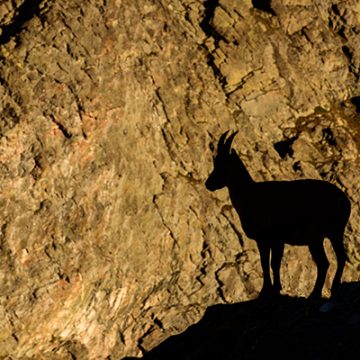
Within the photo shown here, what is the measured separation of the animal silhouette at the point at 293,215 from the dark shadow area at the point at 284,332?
2.81 ft

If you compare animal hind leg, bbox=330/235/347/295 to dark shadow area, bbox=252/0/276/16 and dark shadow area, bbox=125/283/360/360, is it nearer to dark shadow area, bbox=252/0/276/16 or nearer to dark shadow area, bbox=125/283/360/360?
dark shadow area, bbox=125/283/360/360

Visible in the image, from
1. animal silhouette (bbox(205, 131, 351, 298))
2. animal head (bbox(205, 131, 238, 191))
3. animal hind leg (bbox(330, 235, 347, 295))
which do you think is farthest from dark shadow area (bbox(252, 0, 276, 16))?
animal hind leg (bbox(330, 235, 347, 295))

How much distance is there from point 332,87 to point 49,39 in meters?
15.8

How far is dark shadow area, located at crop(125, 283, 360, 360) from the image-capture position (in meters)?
19.7

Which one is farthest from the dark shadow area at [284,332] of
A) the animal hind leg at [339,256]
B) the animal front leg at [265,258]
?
the animal front leg at [265,258]

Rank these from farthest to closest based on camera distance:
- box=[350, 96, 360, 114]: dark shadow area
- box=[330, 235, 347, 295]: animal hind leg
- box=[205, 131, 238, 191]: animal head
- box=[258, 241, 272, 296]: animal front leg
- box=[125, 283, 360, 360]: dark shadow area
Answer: box=[350, 96, 360, 114]: dark shadow area → box=[205, 131, 238, 191]: animal head → box=[258, 241, 272, 296]: animal front leg → box=[330, 235, 347, 295]: animal hind leg → box=[125, 283, 360, 360]: dark shadow area

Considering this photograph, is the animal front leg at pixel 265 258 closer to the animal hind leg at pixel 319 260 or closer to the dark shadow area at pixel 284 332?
the dark shadow area at pixel 284 332

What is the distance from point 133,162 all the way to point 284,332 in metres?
18.2

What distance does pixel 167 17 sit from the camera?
4212cm

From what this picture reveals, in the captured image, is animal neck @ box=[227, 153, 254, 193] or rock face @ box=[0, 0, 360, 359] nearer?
animal neck @ box=[227, 153, 254, 193]

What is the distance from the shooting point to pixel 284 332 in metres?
21.0

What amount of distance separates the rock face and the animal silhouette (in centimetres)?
1228

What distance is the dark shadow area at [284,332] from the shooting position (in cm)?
1969

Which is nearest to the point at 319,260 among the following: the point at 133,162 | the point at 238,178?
the point at 238,178
